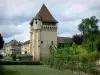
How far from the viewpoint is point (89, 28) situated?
79562 millimetres

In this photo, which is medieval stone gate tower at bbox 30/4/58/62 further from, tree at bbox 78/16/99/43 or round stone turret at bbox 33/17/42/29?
tree at bbox 78/16/99/43

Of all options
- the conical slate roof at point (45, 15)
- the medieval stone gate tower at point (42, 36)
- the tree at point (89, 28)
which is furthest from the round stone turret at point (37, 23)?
the tree at point (89, 28)

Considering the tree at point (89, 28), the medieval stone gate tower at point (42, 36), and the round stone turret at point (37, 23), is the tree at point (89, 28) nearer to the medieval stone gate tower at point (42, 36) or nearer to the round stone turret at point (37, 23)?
the medieval stone gate tower at point (42, 36)

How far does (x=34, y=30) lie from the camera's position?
243 feet

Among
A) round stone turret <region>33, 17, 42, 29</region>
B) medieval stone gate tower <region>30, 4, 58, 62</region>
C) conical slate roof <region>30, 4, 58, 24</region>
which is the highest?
conical slate roof <region>30, 4, 58, 24</region>

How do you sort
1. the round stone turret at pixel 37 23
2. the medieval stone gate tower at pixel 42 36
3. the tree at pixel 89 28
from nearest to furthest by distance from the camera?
the medieval stone gate tower at pixel 42 36 < the round stone turret at pixel 37 23 < the tree at pixel 89 28

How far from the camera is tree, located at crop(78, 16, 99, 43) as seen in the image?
78.0 meters

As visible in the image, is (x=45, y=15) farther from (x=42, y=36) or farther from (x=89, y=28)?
(x=89, y=28)

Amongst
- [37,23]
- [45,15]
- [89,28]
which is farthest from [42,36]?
[89,28]

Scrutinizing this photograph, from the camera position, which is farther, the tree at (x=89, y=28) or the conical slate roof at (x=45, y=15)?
the tree at (x=89, y=28)

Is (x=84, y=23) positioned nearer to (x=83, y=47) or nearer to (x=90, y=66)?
(x=83, y=47)

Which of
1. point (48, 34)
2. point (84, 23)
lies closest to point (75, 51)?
point (48, 34)

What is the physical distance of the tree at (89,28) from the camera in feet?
256

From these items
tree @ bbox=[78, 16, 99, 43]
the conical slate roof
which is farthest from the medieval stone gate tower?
tree @ bbox=[78, 16, 99, 43]
